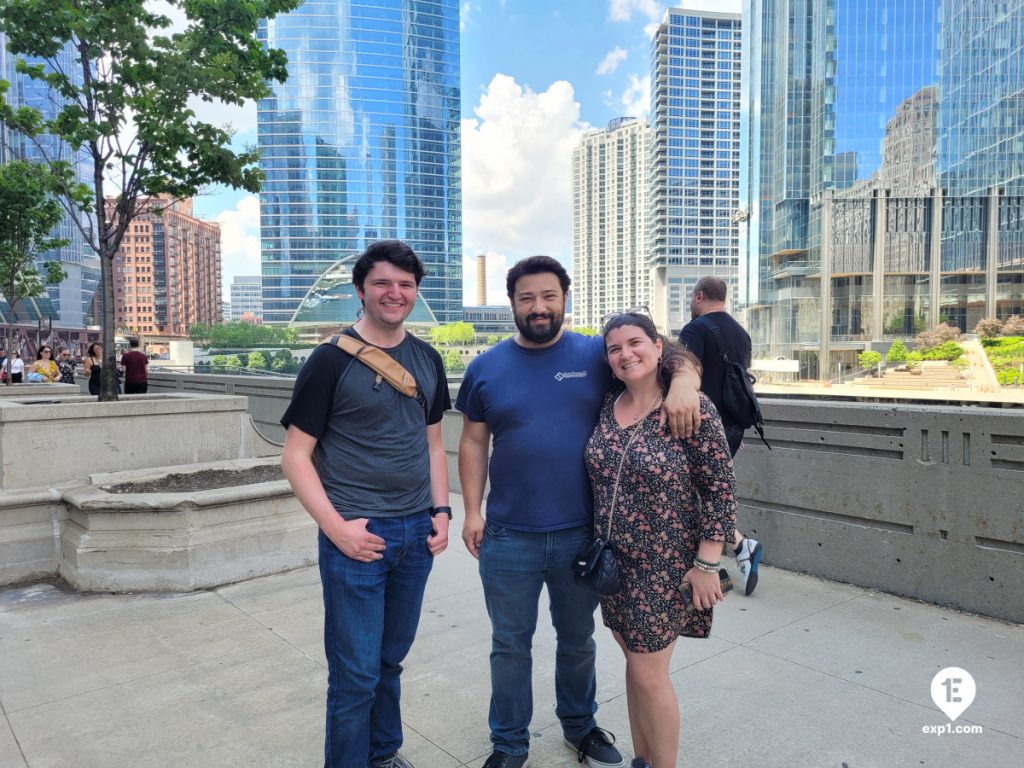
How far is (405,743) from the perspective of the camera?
3.09 m

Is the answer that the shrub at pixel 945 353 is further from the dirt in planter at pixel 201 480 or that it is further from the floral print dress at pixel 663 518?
the floral print dress at pixel 663 518

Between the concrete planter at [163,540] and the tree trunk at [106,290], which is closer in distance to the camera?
the concrete planter at [163,540]

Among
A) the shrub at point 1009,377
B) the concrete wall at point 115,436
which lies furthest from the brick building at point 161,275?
the concrete wall at point 115,436

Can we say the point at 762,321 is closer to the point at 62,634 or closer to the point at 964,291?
the point at 964,291

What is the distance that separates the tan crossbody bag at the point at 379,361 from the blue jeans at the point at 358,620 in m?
0.49

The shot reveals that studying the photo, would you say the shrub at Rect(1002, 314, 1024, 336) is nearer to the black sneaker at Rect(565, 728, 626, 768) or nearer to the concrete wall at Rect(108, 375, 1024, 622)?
the concrete wall at Rect(108, 375, 1024, 622)

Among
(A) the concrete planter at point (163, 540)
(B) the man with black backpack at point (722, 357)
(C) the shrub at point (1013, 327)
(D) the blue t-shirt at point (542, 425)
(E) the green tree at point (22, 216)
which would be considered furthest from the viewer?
(C) the shrub at point (1013, 327)

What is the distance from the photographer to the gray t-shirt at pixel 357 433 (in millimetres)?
2451

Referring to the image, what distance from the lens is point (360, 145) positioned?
487 feet

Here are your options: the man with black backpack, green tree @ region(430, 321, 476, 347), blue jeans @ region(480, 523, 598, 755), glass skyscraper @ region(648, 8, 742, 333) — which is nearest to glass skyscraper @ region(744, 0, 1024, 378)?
green tree @ region(430, 321, 476, 347)

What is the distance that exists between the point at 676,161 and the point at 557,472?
168m

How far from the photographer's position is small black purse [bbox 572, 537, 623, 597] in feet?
7.88

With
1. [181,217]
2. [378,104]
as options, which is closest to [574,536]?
[181,217]

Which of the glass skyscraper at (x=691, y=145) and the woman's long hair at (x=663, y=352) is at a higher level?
the glass skyscraper at (x=691, y=145)
